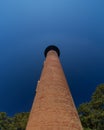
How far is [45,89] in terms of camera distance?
512 inches

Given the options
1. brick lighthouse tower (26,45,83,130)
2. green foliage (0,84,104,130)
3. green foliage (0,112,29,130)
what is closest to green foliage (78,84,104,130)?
green foliage (0,84,104,130)

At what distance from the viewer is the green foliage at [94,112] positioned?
20844 millimetres

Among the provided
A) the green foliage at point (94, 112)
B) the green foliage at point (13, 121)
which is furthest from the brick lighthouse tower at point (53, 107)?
the green foliage at point (13, 121)

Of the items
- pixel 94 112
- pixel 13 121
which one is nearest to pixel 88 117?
pixel 94 112

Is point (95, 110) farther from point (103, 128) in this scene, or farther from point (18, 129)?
point (18, 129)

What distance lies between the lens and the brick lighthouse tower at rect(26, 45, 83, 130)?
1119 centimetres

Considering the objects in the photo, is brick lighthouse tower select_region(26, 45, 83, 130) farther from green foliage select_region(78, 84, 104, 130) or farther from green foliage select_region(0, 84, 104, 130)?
green foliage select_region(78, 84, 104, 130)

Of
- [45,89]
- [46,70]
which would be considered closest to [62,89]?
[45,89]

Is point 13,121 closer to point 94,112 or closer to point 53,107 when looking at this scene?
point 94,112

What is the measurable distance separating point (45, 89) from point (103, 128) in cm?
1093

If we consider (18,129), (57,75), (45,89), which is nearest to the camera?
(45,89)

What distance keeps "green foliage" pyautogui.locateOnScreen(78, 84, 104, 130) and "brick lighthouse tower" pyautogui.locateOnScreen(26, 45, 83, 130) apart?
8.53 meters

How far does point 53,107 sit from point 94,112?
11380 millimetres

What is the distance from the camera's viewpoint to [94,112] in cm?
2186
